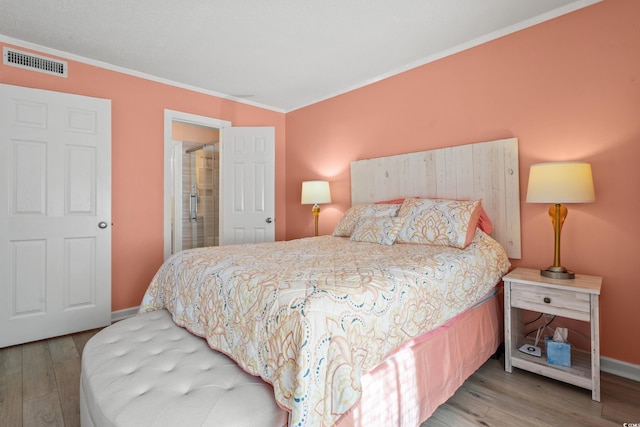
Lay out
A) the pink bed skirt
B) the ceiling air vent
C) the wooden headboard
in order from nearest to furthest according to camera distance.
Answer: the pink bed skirt
the wooden headboard
the ceiling air vent

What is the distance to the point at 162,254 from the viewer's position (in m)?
3.40

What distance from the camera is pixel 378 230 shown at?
8.30 feet

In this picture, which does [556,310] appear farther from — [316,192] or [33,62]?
[33,62]

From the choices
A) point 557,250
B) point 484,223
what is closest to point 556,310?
point 557,250

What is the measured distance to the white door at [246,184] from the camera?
3.87m

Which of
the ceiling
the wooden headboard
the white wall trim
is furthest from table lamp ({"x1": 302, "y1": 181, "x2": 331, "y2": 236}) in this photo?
the white wall trim

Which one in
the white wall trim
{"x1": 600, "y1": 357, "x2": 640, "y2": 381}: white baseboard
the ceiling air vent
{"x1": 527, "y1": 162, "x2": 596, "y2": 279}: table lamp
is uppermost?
the white wall trim

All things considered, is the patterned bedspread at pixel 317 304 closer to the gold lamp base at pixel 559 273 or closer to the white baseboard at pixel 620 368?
the gold lamp base at pixel 559 273

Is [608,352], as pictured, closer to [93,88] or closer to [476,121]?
[476,121]

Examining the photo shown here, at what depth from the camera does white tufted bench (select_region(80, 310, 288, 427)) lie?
1012 millimetres

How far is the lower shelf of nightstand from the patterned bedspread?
48cm

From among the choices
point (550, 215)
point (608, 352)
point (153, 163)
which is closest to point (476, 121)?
point (550, 215)

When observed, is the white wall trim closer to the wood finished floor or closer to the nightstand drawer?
the wood finished floor

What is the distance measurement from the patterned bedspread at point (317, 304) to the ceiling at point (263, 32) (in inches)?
66.8
